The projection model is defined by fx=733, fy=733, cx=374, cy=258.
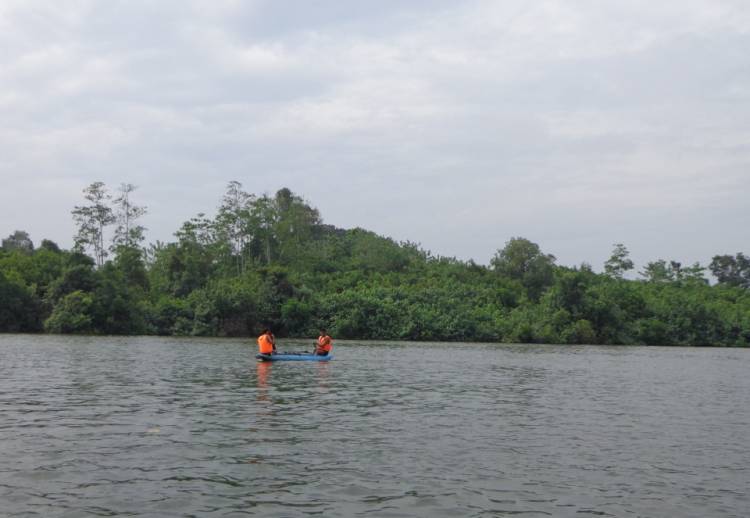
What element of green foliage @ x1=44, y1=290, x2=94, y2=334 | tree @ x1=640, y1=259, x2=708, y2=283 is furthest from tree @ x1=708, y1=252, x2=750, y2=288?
green foliage @ x1=44, y1=290, x2=94, y2=334

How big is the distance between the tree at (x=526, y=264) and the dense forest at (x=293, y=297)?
16cm

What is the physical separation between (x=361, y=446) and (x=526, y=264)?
88.2 metres

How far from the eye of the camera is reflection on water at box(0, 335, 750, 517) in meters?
11.6

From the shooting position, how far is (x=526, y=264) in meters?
101

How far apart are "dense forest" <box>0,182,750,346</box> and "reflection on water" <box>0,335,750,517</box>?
45.0 m

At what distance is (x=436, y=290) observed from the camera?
8700 cm

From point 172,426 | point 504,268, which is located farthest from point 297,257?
point 172,426

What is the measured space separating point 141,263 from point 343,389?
237 ft

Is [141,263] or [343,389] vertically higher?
[141,263]

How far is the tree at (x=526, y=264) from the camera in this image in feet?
325

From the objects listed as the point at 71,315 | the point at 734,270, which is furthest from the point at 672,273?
the point at 71,315

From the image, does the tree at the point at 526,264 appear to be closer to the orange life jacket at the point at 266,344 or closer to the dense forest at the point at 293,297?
the dense forest at the point at 293,297

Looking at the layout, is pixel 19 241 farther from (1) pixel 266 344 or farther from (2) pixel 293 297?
(1) pixel 266 344

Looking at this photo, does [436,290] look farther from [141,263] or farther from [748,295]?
[748,295]
